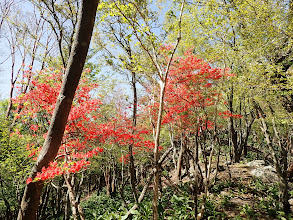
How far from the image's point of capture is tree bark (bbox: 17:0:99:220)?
8.72 ft

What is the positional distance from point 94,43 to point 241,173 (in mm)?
12146

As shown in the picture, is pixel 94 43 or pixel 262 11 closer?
pixel 262 11

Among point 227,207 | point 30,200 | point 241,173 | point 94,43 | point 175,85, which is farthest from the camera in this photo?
point 241,173

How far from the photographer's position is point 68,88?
2770 mm

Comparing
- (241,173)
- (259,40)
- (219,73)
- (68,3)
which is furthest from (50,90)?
(241,173)

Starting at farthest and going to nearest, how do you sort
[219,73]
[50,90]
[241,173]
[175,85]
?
[241,173] → [175,85] → [219,73] → [50,90]

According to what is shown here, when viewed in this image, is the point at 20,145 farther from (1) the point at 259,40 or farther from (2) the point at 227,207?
(1) the point at 259,40

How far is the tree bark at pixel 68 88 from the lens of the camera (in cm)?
266

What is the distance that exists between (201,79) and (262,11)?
2.80m

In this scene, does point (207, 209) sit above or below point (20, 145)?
below

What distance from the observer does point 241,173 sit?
11.3 metres

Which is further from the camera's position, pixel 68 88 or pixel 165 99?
pixel 165 99

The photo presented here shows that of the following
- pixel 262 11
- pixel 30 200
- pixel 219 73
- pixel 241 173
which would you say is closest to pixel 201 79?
pixel 219 73

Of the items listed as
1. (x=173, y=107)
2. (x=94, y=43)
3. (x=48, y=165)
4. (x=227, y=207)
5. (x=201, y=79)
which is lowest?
(x=227, y=207)
